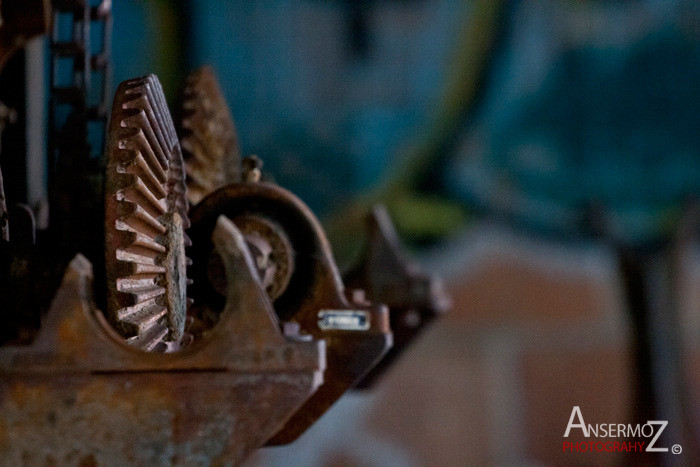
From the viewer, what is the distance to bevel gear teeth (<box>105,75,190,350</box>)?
0.48 m

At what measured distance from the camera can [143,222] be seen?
1.65 feet

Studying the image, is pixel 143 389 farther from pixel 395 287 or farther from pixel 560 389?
pixel 560 389

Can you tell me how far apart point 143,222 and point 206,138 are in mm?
305

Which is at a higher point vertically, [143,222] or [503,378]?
[143,222]

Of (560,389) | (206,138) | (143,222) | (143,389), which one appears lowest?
(560,389)

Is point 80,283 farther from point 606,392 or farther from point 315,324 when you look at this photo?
point 606,392

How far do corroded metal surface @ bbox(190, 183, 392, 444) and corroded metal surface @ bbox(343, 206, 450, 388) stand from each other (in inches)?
13.6

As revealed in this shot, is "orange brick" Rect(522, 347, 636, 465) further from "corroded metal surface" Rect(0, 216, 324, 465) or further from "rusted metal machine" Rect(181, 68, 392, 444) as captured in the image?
"corroded metal surface" Rect(0, 216, 324, 465)

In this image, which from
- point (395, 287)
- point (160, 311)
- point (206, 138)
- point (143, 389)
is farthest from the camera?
point (395, 287)

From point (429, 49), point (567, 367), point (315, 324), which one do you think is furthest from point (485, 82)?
point (315, 324)

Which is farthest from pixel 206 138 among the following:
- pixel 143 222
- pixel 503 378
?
pixel 503 378

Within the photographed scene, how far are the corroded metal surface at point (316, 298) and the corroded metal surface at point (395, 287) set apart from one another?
346 mm

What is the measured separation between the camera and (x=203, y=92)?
0.82 m

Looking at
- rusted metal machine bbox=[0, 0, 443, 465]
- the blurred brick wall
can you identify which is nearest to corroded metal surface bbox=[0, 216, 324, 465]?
rusted metal machine bbox=[0, 0, 443, 465]
